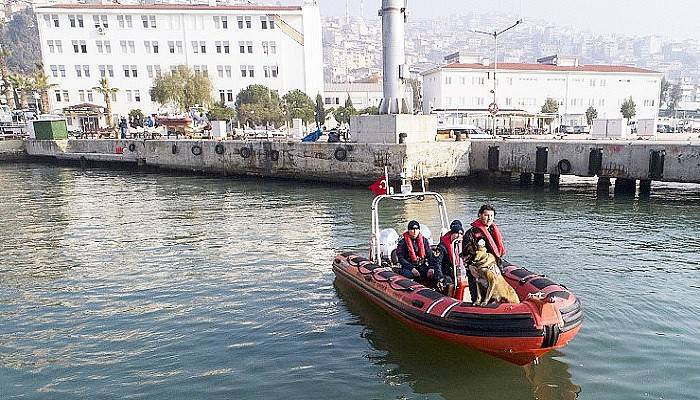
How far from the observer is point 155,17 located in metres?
67.2

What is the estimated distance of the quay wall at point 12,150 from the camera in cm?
4525

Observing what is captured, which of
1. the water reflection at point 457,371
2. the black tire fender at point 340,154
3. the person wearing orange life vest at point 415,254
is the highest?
the black tire fender at point 340,154

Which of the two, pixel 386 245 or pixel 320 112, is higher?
pixel 320 112

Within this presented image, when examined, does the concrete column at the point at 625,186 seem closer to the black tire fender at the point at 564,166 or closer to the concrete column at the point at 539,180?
the black tire fender at the point at 564,166

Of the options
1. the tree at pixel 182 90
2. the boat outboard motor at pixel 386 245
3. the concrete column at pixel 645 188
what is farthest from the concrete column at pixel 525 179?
the tree at pixel 182 90

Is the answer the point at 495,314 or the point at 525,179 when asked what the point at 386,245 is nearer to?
the point at 495,314

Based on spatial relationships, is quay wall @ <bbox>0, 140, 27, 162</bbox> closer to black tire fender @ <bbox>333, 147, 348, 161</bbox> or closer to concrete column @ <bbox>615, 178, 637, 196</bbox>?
black tire fender @ <bbox>333, 147, 348, 161</bbox>

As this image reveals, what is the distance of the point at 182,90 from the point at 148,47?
1755 cm

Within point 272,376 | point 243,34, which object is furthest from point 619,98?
point 272,376

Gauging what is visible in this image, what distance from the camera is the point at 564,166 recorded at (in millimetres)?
24891

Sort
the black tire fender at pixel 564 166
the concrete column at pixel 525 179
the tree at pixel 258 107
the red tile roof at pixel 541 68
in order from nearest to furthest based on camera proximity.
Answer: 1. the black tire fender at pixel 564 166
2. the concrete column at pixel 525 179
3. the tree at pixel 258 107
4. the red tile roof at pixel 541 68

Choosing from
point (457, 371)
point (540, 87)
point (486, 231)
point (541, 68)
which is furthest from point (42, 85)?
point (541, 68)

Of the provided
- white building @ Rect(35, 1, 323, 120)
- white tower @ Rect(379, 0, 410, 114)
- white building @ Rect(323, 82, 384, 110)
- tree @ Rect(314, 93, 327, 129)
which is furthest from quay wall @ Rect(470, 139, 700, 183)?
white building @ Rect(323, 82, 384, 110)

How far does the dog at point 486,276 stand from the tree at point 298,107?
176 ft
